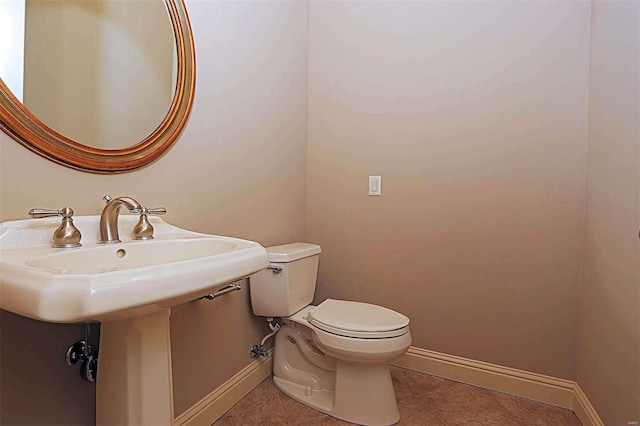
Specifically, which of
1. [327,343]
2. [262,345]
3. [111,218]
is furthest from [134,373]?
[262,345]

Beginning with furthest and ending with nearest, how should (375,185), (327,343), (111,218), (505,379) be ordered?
(375,185) < (505,379) < (327,343) < (111,218)

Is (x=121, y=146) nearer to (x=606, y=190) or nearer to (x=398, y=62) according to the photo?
(x=398, y=62)

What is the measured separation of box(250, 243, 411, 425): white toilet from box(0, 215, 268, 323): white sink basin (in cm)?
64

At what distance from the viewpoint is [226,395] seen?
5.04 ft

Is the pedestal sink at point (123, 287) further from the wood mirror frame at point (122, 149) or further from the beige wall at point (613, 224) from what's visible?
the beige wall at point (613, 224)

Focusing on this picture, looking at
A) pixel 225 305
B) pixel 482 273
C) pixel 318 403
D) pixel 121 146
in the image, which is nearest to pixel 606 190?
pixel 482 273

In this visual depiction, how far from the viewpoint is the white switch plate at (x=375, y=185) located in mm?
1971

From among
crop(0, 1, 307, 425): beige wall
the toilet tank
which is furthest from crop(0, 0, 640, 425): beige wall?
the toilet tank

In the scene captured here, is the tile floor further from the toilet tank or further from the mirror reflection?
the mirror reflection

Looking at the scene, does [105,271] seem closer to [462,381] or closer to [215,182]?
[215,182]

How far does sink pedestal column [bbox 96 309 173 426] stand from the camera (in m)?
0.82

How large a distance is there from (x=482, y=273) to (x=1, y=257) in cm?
179

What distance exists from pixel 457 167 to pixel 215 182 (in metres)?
1.18

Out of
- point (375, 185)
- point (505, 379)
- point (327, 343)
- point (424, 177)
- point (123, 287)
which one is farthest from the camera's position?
point (375, 185)
